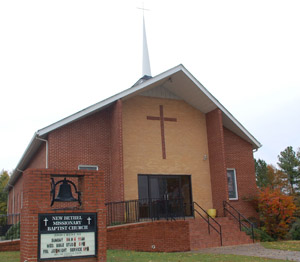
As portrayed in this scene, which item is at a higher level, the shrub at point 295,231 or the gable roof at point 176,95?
the gable roof at point 176,95

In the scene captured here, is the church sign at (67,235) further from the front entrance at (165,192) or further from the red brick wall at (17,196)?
the red brick wall at (17,196)

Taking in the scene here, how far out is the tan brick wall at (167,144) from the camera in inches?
714

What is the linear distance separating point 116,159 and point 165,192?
11.1 ft

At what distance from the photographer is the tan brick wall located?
59.5 ft

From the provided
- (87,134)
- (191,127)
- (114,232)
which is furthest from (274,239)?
(87,134)

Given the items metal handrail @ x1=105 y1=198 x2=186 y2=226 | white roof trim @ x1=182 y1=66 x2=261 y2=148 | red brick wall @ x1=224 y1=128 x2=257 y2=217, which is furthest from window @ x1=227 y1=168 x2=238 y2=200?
metal handrail @ x1=105 y1=198 x2=186 y2=226

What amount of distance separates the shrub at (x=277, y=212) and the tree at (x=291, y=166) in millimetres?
31351

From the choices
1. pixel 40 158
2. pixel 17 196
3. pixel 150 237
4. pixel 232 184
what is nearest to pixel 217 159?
pixel 232 184

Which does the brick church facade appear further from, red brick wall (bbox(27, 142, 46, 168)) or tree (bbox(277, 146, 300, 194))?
tree (bbox(277, 146, 300, 194))

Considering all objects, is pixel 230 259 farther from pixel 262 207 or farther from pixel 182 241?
pixel 262 207

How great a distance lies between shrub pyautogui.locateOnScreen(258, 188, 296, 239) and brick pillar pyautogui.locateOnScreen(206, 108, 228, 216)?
6.65ft

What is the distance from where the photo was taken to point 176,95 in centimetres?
2012

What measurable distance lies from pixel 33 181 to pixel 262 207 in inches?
554

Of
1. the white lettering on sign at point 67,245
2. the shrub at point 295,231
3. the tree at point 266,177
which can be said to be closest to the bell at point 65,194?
the white lettering on sign at point 67,245
